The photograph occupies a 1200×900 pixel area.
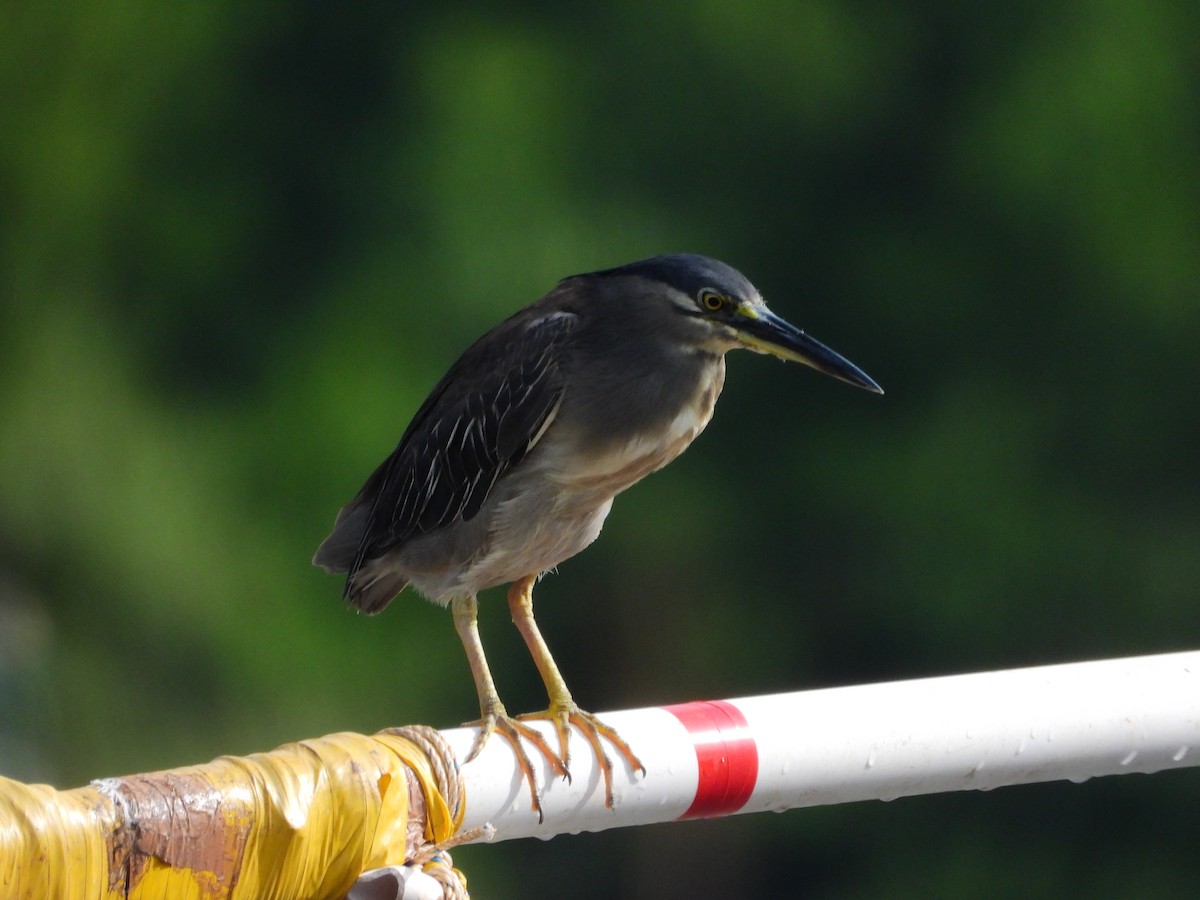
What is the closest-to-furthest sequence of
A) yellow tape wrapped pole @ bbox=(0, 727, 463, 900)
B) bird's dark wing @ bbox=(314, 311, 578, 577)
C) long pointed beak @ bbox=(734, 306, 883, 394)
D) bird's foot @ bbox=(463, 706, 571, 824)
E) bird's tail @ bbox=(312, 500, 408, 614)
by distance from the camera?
yellow tape wrapped pole @ bbox=(0, 727, 463, 900) < bird's foot @ bbox=(463, 706, 571, 824) < long pointed beak @ bbox=(734, 306, 883, 394) < bird's dark wing @ bbox=(314, 311, 578, 577) < bird's tail @ bbox=(312, 500, 408, 614)

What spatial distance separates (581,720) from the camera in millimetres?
1849

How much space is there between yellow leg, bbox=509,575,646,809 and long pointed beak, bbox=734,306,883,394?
0.50 metres

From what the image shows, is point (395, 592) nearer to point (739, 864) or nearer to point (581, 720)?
point (581, 720)

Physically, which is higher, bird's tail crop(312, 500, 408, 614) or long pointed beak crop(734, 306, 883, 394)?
long pointed beak crop(734, 306, 883, 394)

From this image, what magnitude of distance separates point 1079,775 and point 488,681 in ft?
2.45

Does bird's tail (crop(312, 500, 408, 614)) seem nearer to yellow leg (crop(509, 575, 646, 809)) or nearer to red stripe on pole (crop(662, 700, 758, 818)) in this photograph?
yellow leg (crop(509, 575, 646, 809))

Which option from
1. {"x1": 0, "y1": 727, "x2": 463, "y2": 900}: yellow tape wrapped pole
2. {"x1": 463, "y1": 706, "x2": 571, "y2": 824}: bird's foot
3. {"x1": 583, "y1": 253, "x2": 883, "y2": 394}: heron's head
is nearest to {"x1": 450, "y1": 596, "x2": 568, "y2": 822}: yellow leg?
{"x1": 463, "y1": 706, "x2": 571, "y2": 824}: bird's foot

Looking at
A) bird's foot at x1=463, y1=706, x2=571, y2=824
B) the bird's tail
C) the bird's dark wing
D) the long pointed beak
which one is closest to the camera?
bird's foot at x1=463, y1=706, x2=571, y2=824

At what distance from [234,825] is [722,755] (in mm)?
512

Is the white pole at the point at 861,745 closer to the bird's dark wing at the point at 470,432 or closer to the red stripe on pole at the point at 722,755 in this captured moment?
the red stripe on pole at the point at 722,755

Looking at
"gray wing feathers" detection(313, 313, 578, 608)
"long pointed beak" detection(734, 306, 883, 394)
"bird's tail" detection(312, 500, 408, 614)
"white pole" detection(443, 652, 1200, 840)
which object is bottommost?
"white pole" detection(443, 652, 1200, 840)

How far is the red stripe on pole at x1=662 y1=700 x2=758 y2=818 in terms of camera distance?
5.42ft

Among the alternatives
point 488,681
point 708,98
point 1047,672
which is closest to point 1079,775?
point 1047,672

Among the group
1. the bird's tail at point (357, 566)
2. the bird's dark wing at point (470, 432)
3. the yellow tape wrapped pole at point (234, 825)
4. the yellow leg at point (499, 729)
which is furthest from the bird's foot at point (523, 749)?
the bird's tail at point (357, 566)
